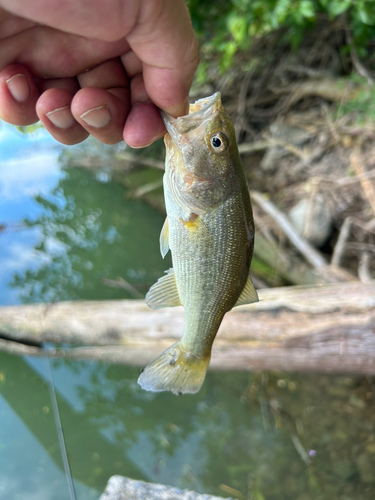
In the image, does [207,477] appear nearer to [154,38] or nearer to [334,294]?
[334,294]

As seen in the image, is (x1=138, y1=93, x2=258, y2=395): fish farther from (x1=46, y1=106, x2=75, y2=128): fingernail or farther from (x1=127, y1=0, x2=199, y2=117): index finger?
(x1=46, y1=106, x2=75, y2=128): fingernail

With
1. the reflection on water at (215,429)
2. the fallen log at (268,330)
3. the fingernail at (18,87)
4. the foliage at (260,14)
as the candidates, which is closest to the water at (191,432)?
the reflection on water at (215,429)

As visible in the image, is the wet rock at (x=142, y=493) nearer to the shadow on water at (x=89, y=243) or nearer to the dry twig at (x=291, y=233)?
the shadow on water at (x=89, y=243)

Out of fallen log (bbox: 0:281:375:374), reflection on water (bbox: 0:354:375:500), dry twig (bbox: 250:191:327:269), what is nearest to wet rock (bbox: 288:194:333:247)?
dry twig (bbox: 250:191:327:269)

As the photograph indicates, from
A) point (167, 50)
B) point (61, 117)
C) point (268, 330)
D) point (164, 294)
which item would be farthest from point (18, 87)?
point (268, 330)

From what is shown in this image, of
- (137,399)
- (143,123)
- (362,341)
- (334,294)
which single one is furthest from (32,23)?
(137,399)

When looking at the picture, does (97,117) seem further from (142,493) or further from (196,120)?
(142,493)
